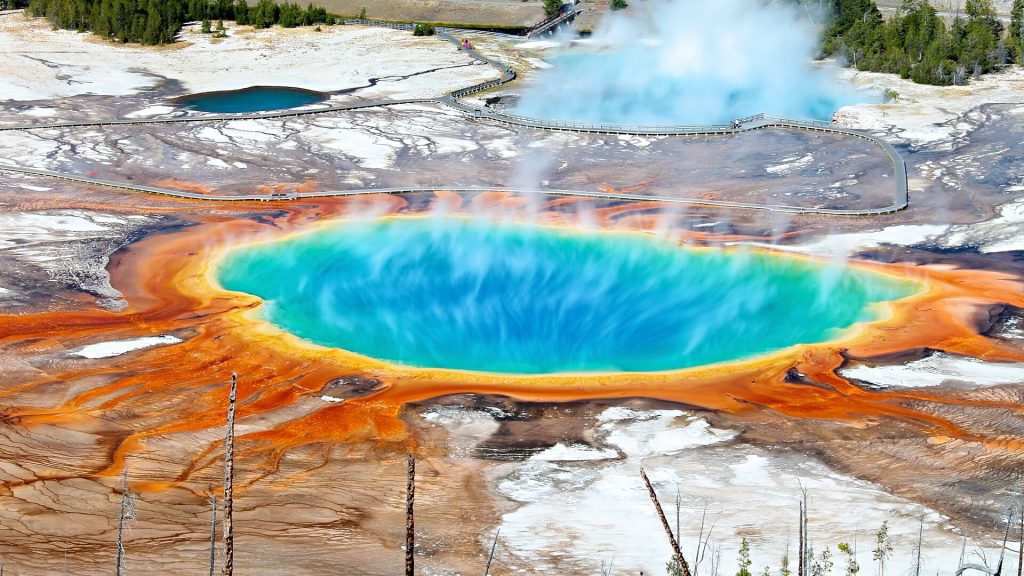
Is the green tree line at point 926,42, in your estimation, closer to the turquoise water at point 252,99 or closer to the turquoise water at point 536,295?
the turquoise water at point 536,295

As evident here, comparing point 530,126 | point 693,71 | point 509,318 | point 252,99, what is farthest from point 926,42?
point 509,318

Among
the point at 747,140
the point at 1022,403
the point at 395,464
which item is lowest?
the point at 395,464

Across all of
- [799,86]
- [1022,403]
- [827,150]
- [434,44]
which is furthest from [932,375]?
[434,44]

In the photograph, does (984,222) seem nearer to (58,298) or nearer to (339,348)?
(339,348)

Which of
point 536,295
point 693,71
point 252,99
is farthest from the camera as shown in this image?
point 693,71

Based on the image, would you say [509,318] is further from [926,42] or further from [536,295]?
[926,42]
